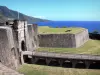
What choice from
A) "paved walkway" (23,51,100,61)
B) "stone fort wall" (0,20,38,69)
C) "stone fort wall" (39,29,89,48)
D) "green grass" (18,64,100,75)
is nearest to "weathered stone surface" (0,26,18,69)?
"stone fort wall" (0,20,38,69)

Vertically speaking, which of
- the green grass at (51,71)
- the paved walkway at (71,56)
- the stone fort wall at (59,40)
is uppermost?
the stone fort wall at (59,40)

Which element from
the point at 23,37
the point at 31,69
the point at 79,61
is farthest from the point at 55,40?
the point at 31,69

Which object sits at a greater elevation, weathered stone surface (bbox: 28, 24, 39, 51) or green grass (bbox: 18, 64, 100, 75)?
weathered stone surface (bbox: 28, 24, 39, 51)

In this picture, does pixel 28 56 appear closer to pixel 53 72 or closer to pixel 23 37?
pixel 23 37

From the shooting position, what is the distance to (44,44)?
40.5 m

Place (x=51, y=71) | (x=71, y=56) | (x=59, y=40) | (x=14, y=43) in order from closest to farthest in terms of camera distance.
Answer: (x=51, y=71), (x=71, y=56), (x=14, y=43), (x=59, y=40)

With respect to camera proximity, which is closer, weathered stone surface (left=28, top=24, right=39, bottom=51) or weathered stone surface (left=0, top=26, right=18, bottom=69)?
weathered stone surface (left=0, top=26, right=18, bottom=69)

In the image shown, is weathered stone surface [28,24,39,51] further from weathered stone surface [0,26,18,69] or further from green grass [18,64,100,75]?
weathered stone surface [0,26,18,69]

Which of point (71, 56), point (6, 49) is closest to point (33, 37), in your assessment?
point (71, 56)

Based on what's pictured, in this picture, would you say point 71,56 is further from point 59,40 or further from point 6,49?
point 59,40

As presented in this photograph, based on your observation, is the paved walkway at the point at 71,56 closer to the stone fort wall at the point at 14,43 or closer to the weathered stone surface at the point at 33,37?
the stone fort wall at the point at 14,43

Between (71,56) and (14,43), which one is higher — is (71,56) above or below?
below

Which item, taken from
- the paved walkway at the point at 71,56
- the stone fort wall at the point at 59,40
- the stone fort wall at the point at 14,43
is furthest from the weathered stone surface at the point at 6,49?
the stone fort wall at the point at 59,40

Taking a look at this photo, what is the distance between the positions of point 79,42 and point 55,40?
5137 mm
